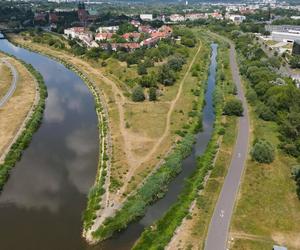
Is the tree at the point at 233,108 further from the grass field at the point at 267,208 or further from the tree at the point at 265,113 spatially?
the grass field at the point at 267,208

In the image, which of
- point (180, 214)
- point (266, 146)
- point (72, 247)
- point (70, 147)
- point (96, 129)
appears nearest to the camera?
point (72, 247)

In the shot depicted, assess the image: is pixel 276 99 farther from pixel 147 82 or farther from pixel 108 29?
pixel 108 29

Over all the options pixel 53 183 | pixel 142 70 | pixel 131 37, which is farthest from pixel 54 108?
pixel 131 37

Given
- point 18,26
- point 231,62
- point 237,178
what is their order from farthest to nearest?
point 18,26
point 231,62
point 237,178

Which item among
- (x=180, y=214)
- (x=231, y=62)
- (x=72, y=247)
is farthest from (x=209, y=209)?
(x=231, y=62)

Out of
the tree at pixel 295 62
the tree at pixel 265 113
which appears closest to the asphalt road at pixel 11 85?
the tree at pixel 265 113

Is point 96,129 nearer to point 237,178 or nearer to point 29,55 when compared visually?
point 237,178
